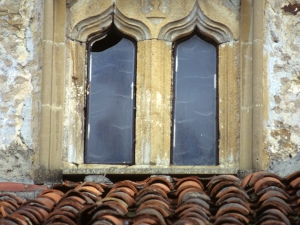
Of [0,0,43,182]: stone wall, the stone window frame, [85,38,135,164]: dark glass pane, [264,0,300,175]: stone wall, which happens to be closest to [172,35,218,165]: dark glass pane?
the stone window frame

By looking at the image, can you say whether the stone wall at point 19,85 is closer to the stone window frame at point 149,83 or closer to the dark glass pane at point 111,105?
the stone window frame at point 149,83

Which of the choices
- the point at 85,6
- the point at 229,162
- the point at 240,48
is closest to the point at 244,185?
the point at 229,162

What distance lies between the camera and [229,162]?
31.6 ft

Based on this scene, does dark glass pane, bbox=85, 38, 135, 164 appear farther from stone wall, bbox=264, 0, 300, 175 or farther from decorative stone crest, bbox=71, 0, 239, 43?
stone wall, bbox=264, 0, 300, 175

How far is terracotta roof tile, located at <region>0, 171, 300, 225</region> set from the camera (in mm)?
7387

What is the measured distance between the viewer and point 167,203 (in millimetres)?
7828

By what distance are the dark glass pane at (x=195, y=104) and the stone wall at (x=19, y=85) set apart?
52.2 inches

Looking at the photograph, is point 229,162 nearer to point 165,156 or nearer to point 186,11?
point 165,156

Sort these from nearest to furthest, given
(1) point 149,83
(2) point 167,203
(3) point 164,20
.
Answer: (2) point 167,203, (1) point 149,83, (3) point 164,20

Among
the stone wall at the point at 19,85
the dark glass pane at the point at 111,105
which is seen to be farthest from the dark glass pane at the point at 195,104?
the stone wall at the point at 19,85

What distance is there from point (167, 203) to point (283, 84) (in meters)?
2.38

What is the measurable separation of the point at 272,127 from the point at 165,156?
102 cm

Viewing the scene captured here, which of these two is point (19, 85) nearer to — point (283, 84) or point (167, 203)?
point (283, 84)

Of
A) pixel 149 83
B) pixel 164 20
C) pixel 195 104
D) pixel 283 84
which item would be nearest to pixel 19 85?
pixel 149 83
